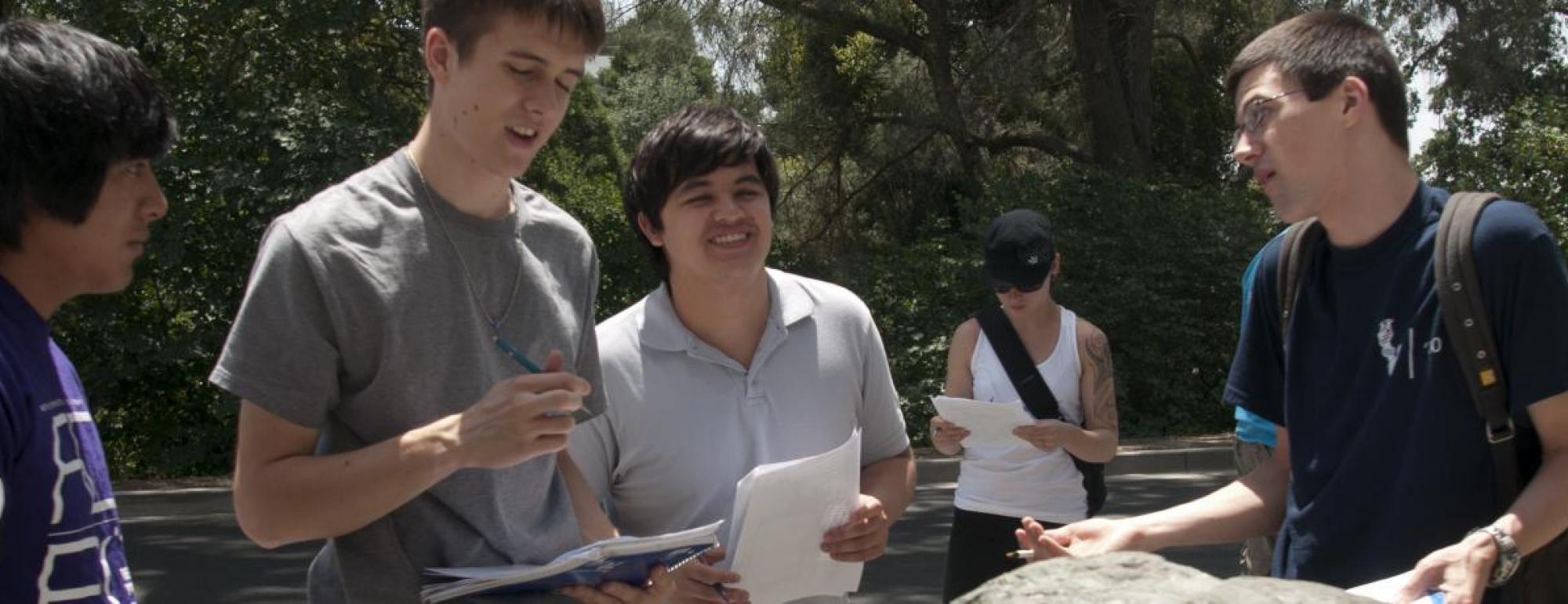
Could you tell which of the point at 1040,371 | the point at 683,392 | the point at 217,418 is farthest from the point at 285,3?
the point at 683,392

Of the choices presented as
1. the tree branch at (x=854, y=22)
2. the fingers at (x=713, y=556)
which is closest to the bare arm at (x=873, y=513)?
the fingers at (x=713, y=556)

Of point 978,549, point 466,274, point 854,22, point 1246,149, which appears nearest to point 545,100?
point 466,274

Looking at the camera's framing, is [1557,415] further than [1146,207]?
No

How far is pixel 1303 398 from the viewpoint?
2.94 meters

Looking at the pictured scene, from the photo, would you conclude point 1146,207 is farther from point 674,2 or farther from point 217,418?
point 217,418

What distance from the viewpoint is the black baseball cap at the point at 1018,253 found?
17.7ft

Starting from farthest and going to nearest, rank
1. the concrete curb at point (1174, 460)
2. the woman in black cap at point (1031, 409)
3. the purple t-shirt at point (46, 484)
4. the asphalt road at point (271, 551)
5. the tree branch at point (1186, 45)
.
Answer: the tree branch at point (1186, 45) < the concrete curb at point (1174, 460) < the asphalt road at point (271, 551) < the woman in black cap at point (1031, 409) < the purple t-shirt at point (46, 484)

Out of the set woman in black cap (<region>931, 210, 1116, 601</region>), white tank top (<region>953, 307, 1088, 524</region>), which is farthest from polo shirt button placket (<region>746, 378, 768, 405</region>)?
white tank top (<region>953, 307, 1088, 524</region>)

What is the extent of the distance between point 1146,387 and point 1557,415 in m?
15.0

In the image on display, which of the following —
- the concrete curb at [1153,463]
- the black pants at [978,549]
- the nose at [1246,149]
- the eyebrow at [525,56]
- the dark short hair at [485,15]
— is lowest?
the concrete curb at [1153,463]

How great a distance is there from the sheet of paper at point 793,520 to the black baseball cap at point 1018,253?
224cm

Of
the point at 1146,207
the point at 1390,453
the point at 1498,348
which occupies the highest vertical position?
the point at 1146,207

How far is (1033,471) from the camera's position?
5.21 meters

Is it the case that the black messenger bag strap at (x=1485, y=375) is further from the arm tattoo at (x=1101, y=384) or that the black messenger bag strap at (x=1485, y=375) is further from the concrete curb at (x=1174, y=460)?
the concrete curb at (x=1174, y=460)
